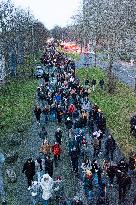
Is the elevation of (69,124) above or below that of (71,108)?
below

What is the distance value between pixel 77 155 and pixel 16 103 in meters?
20.6

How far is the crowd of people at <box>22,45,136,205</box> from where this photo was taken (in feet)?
71.8

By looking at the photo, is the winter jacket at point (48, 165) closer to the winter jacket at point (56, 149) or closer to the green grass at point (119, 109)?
the winter jacket at point (56, 149)

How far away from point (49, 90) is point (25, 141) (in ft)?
34.9

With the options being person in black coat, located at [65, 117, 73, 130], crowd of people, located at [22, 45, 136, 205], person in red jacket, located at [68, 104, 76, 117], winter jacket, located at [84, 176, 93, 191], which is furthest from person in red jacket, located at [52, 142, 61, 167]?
person in red jacket, located at [68, 104, 76, 117]

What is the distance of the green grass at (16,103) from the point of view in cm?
3769

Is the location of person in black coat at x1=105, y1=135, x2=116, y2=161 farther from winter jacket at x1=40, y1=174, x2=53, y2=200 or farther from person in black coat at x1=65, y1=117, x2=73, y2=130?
winter jacket at x1=40, y1=174, x2=53, y2=200

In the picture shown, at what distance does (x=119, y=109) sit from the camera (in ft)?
142

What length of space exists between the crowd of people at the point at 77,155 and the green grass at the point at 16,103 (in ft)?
6.71

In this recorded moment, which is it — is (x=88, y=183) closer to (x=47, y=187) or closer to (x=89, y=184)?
(x=89, y=184)

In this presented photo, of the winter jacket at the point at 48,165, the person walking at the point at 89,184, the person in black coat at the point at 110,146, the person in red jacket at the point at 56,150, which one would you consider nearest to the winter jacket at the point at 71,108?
the person in black coat at the point at 110,146

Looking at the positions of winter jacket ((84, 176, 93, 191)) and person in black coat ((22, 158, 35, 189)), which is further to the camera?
person in black coat ((22, 158, 35, 189))

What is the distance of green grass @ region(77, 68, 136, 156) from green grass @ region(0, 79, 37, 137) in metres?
6.30

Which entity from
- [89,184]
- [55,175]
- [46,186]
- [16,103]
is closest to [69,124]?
[55,175]
